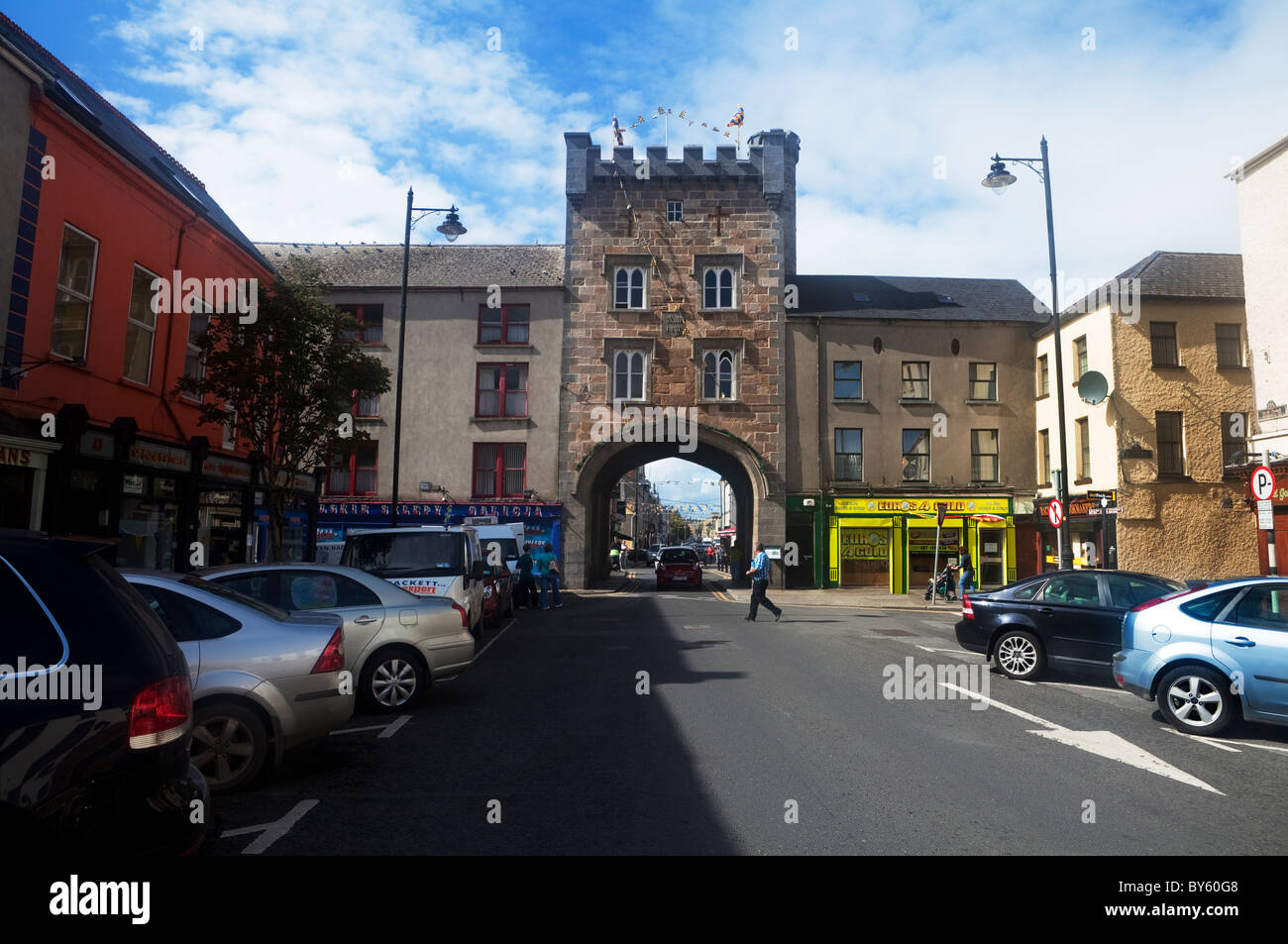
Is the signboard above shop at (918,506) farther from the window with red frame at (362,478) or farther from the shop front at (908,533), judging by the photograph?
the window with red frame at (362,478)

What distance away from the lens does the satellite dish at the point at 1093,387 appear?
27547 millimetres

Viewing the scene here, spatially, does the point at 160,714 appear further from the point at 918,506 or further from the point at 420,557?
the point at 918,506

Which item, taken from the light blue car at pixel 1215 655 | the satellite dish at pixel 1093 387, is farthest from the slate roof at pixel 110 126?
the satellite dish at pixel 1093 387

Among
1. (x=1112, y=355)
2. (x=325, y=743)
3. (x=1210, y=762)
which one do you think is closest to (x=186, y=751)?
(x=325, y=743)

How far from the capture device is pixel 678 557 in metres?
34.5

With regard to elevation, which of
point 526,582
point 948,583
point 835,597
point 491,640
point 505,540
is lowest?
point 491,640

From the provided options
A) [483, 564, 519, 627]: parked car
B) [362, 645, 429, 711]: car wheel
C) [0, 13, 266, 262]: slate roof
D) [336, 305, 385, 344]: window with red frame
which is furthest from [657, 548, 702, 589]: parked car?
[362, 645, 429, 711]: car wheel

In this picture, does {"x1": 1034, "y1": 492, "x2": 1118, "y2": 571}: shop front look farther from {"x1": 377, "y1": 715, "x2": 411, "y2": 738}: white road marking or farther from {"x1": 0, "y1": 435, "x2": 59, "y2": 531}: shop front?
{"x1": 0, "y1": 435, "x2": 59, "y2": 531}: shop front

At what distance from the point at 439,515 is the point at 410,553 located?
22.3 meters

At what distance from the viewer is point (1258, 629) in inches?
305

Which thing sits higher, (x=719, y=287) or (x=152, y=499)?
(x=719, y=287)

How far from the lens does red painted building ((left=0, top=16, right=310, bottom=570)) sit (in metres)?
12.2


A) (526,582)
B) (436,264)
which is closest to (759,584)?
(526,582)
